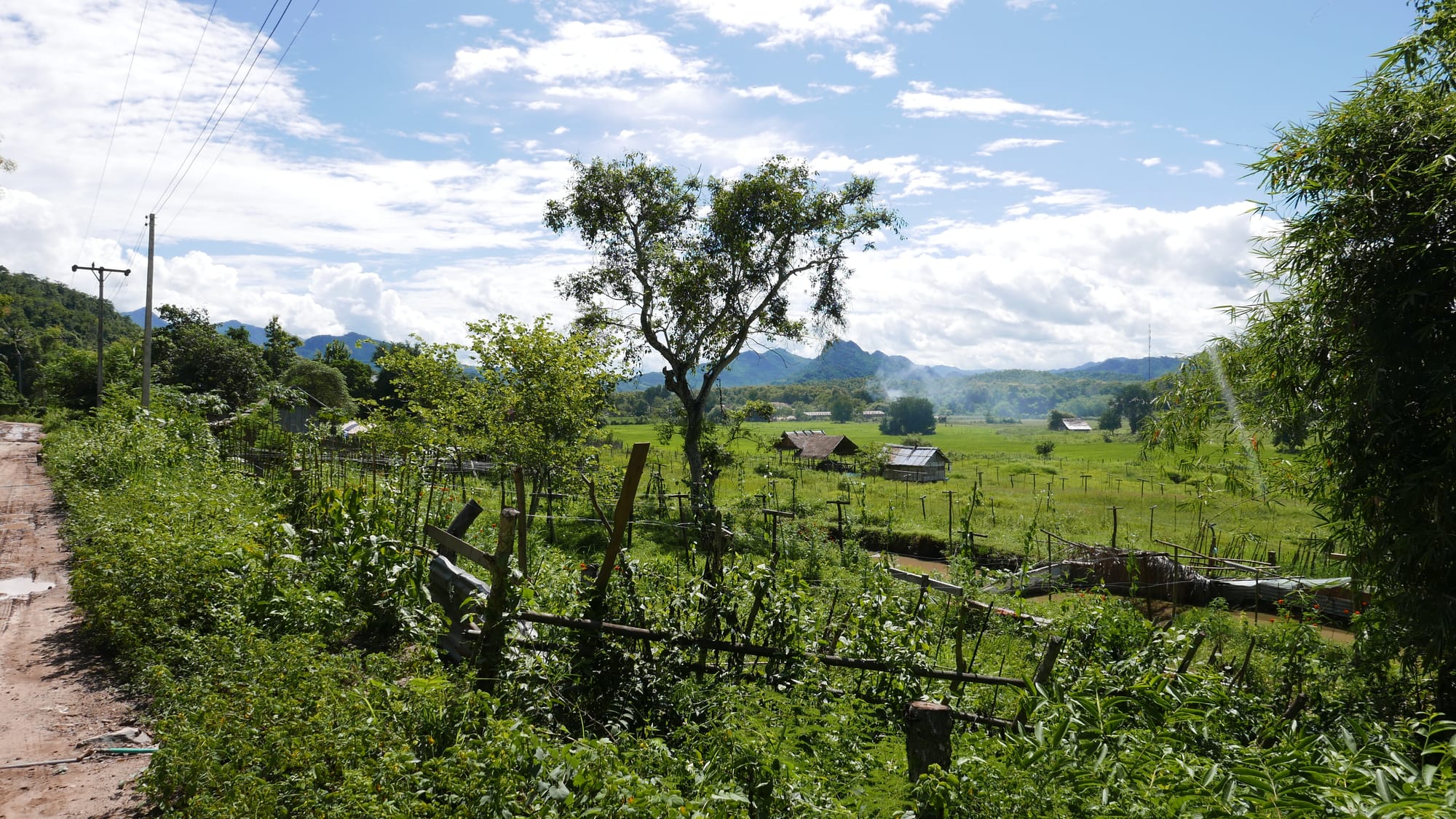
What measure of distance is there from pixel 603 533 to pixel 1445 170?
598 inches

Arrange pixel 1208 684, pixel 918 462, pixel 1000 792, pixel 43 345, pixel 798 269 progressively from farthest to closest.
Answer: pixel 43 345 → pixel 918 462 → pixel 798 269 → pixel 1208 684 → pixel 1000 792

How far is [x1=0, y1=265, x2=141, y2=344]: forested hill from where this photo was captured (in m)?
61.4

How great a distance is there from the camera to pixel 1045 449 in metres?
59.2

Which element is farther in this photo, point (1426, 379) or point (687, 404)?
point (687, 404)

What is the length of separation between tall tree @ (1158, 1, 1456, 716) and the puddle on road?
1120 cm

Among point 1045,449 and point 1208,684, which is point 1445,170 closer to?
point 1208,684

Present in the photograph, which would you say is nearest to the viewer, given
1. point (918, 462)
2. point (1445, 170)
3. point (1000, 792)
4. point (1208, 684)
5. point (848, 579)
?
point (1000, 792)

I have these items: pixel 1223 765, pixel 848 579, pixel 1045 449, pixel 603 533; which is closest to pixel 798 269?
pixel 603 533

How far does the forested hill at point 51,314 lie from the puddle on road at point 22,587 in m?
60.8

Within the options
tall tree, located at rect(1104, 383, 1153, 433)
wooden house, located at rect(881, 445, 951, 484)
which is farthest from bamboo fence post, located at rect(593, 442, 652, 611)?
tall tree, located at rect(1104, 383, 1153, 433)

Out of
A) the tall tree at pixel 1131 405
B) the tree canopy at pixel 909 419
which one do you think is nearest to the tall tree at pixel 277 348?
the tree canopy at pixel 909 419

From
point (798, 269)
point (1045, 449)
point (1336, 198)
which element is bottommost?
point (1045, 449)

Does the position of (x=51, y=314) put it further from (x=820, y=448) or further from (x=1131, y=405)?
(x=1131, y=405)

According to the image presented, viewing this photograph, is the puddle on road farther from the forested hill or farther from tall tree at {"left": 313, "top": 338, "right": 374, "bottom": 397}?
the forested hill
